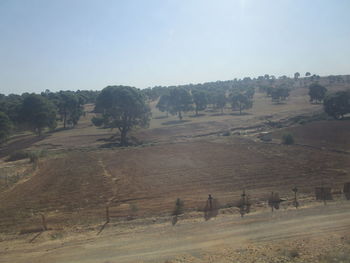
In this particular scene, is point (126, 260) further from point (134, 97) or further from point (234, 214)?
point (134, 97)

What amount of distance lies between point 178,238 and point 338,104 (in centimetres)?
5158

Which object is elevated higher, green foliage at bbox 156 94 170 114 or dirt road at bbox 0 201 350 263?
green foliage at bbox 156 94 170 114

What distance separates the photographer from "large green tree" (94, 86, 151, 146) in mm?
49062

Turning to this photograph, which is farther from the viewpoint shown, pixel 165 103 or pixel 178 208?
pixel 165 103

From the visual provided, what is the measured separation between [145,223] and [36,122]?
1859 inches

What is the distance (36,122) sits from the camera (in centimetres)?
5591

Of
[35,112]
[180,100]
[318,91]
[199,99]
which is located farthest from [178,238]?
[318,91]

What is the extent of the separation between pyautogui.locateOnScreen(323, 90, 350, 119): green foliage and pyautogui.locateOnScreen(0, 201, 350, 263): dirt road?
44.6 metres

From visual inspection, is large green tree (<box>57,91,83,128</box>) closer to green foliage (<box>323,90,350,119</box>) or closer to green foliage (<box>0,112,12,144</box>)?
green foliage (<box>0,112,12,144</box>)

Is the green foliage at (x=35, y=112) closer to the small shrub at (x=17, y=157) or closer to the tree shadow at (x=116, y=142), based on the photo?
the tree shadow at (x=116, y=142)

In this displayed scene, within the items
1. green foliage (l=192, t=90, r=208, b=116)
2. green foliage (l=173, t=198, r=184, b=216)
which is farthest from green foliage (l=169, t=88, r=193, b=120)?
green foliage (l=173, t=198, r=184, b=216)

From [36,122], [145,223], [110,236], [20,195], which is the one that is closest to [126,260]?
[110,236]

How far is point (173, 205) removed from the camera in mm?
18469

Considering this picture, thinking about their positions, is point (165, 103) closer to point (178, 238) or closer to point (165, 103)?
point (165, 103)
